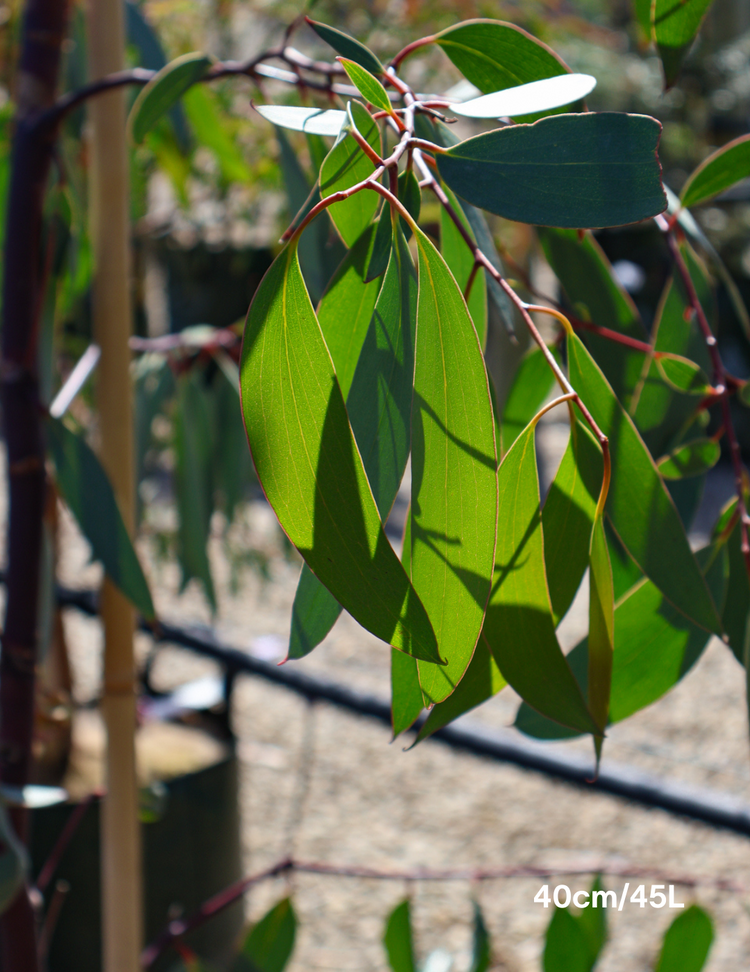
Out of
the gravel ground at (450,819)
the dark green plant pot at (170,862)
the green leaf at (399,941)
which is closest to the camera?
the green leaf at (399,941)

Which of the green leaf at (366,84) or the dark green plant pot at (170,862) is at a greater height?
the green leaf at (366,84)

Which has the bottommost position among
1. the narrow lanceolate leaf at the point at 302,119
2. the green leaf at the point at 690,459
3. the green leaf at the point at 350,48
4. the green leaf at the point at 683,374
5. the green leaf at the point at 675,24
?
the green leaf at the point at 690,459

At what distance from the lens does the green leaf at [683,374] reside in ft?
1.13

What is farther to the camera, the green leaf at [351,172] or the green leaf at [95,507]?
the green leaf at [95,507]

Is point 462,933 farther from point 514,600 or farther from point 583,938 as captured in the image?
point 514,600

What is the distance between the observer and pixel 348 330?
27 cm

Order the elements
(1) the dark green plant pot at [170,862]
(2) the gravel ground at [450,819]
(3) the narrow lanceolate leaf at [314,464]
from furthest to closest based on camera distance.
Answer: (2) the gravel ground at [450,819] < (1) the dark green plant pot at [170,862] < (3) the narrow lanceolate leaf at [314,464]

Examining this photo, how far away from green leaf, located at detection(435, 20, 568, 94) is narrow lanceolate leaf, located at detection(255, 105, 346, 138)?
0.24ft

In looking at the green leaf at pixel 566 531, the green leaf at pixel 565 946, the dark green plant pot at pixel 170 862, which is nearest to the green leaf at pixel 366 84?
the green leaf at pixel 566 531

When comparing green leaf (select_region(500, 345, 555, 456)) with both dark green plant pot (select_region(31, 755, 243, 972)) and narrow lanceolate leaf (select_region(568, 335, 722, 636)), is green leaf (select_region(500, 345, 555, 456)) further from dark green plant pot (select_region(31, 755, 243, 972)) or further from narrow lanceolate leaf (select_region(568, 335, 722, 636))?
dark green plant pot (select_region(31, 755, 243, 972))

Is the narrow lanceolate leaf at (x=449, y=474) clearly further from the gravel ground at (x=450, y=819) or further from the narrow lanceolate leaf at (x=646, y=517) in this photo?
the gravel ground at (x=450, y=819)

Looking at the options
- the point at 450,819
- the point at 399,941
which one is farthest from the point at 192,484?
the point at 450,819

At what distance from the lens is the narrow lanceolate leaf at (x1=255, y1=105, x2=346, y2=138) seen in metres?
0.22

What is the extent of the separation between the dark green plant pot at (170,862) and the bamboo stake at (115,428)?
0.39m
